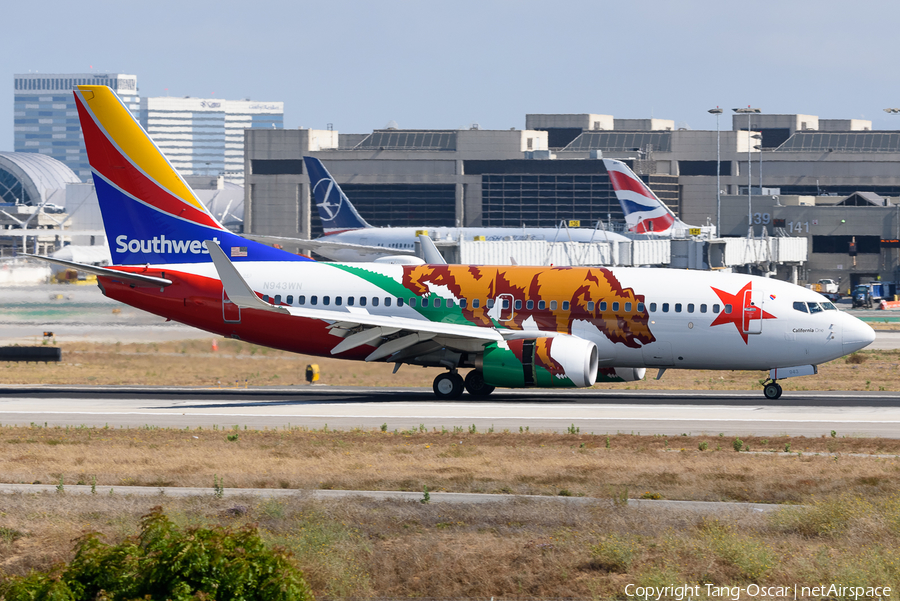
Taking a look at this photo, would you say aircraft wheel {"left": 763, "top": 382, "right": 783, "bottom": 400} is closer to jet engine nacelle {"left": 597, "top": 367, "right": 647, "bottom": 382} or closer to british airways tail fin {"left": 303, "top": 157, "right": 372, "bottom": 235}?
jet engine nacelle {"left": 597, "top": 367, "right": 647, "bottom": 382}

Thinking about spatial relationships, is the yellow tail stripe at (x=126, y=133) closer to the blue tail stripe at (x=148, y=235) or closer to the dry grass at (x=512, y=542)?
the blue tail stripe at (x=148, y=235)

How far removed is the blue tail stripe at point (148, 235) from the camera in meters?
41.3

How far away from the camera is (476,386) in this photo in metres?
39.4

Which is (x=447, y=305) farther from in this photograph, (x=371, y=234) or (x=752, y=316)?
(x=371, y=234)

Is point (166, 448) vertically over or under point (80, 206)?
under

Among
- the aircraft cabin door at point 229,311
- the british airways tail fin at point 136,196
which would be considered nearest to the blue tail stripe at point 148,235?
the british airways tail fin at point 136,196

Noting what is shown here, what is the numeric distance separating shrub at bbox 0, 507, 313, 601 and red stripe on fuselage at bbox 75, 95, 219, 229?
93.4ft

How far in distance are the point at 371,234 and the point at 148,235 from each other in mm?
86972

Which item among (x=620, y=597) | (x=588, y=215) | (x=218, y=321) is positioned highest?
(x=588, y=215)

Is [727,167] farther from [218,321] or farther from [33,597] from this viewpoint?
[33,597]

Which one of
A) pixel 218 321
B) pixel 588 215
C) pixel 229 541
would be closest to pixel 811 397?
pixel 218 321

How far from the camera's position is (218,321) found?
4038 centimetres

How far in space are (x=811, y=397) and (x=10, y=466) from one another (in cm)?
2760

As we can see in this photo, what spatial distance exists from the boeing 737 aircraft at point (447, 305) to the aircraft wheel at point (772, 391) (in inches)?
1.8
